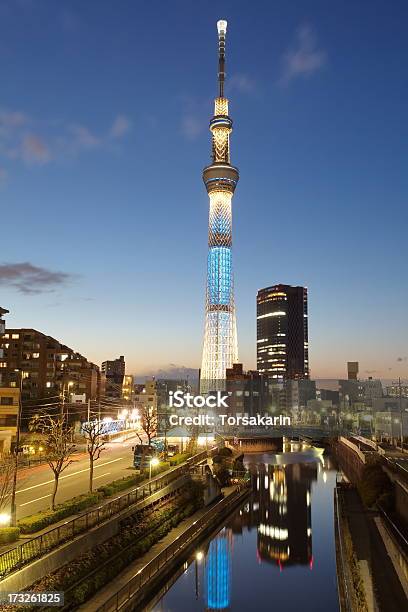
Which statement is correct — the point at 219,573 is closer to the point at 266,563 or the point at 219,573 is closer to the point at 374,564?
the point at 266,563

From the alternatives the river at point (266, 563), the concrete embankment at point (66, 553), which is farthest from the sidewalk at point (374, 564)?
the concrete embankment at point (66, 553)

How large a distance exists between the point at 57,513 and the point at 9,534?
13.3ft

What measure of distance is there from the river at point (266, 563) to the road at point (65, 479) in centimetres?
744

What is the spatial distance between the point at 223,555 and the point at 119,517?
9.27 m

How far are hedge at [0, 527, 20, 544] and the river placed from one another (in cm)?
677

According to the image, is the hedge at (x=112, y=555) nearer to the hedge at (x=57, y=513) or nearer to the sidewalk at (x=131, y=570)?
the sidewalk at (x=131, y=570)

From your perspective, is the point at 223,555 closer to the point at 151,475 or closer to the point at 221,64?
the point at 151,475

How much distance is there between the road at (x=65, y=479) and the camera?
28.4m

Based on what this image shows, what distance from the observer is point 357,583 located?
22.7 metres

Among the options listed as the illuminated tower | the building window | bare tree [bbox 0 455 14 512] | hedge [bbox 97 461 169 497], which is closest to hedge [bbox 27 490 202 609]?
hedge [bbox 97 461 169 497]

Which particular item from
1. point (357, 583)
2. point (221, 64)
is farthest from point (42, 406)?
point (221, 64)

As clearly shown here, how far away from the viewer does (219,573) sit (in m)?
29.5

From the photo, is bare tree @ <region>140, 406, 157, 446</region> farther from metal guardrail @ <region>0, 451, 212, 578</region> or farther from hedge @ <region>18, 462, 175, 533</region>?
metal guardrail @ <region>0, 451, 212, 578</region>

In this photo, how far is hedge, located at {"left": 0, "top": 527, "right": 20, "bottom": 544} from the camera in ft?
64.6
